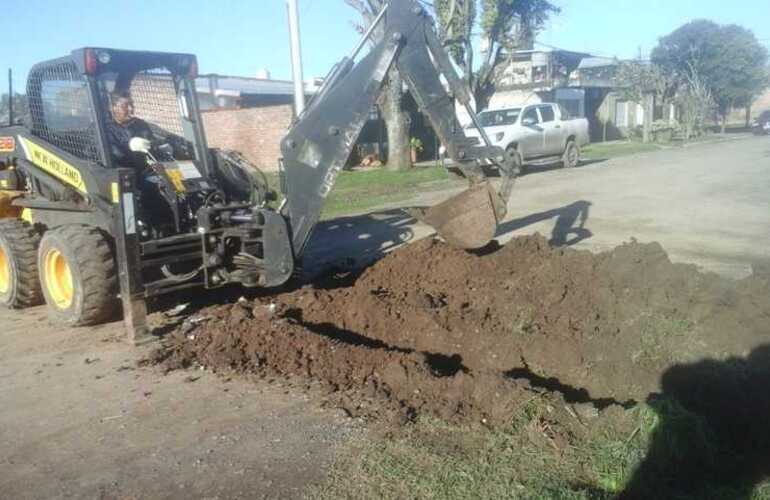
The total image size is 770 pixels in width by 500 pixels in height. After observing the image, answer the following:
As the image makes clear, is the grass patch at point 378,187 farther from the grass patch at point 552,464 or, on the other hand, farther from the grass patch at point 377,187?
the grass patch at point 552,464

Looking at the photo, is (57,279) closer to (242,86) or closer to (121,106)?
(121,106)

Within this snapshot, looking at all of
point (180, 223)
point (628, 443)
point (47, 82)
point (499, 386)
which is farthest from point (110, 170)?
point (628, 443)

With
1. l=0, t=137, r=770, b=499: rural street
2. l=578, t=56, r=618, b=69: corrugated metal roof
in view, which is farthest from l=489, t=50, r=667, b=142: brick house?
l=0, t=137, r=770, b=499: rural street

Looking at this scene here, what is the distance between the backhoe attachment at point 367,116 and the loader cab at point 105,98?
69.0 inches

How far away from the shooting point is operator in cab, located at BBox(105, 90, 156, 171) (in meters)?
7.43

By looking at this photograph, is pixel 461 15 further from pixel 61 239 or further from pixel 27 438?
pixel 27 438

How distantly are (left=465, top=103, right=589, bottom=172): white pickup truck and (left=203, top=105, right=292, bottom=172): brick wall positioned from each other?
8.04 m

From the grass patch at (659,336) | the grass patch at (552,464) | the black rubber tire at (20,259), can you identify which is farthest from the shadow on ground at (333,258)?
the grass patch at (659,336)

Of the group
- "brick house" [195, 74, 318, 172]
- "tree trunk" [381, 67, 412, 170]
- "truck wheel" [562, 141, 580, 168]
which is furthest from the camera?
"brick house" [195, 74, 318, 172]

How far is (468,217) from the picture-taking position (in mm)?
7699

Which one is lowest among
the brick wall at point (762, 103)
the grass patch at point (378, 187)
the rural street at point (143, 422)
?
the rural street at point (143, 422)

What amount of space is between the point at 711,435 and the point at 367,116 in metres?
4.39

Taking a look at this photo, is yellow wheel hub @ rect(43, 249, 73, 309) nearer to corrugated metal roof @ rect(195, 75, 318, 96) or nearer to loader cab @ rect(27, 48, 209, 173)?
loader cab @ rect(27, 48, 209, 173)

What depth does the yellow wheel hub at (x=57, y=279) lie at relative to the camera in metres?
7.85
